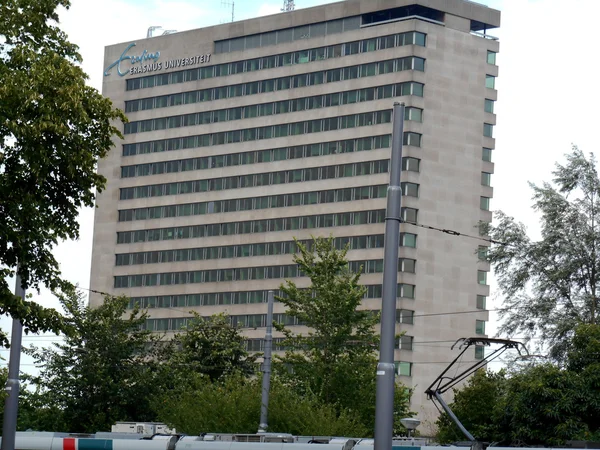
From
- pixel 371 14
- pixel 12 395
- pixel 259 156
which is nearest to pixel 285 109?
pixel 259 156

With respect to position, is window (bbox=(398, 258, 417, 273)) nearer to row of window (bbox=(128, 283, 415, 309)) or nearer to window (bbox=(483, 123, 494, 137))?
row of window (bbox=(128, 283, 415, 309))

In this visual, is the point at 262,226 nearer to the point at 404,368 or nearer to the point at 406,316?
the point at 406,316

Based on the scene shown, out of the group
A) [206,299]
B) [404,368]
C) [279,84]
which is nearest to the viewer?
[404,368]

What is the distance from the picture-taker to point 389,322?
18.5 m

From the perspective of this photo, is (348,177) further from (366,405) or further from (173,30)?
(366,405)

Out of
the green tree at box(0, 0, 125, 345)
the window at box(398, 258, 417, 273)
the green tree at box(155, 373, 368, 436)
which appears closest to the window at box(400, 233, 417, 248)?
the window at box(398, 258, 417, 273)

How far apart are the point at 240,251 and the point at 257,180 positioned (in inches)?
300

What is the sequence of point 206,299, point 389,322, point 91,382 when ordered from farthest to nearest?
point 206,299, point 91,382, point 389,322

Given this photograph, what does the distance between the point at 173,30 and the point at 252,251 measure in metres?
28.8

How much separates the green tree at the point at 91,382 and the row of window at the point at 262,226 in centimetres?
5229

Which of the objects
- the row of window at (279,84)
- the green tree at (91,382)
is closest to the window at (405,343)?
the row of window at (279,84)

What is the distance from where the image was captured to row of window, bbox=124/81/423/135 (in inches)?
4843

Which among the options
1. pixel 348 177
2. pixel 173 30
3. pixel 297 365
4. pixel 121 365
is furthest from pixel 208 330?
pixel 173 30

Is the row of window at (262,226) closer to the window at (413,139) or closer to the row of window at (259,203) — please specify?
the row of window at (259,203)
